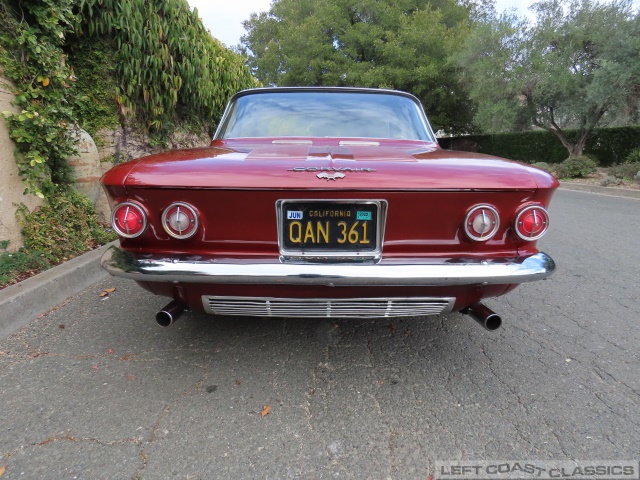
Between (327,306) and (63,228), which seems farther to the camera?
(63,228)

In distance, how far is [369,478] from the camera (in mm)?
1569

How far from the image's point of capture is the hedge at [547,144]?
47.6 feet

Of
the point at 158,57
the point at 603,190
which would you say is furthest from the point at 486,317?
the point at 603,190

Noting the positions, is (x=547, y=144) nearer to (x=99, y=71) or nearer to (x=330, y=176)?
(x=99, y=71)

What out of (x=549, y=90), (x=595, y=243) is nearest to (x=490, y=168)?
(x=595, y=243)

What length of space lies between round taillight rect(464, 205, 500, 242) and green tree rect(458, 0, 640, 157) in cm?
1261

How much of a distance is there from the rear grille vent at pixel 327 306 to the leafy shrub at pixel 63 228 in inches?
93.6

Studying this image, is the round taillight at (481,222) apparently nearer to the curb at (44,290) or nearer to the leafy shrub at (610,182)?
the curb at (44,290)

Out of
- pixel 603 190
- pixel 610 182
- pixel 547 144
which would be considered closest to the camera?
pixel 603 190

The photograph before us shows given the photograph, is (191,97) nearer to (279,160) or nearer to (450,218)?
(279,160)

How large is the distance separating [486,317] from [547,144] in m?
19.5

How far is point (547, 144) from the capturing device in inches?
720

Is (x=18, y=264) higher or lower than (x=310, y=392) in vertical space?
higher

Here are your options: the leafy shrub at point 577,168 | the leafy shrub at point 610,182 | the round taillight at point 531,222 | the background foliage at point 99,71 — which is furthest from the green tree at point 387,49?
the round taillight at point 531,222
